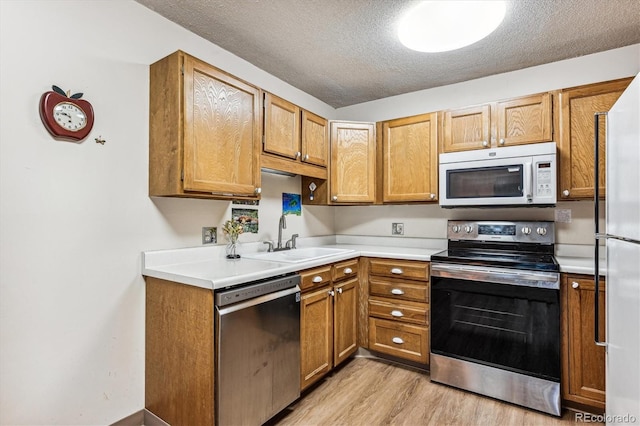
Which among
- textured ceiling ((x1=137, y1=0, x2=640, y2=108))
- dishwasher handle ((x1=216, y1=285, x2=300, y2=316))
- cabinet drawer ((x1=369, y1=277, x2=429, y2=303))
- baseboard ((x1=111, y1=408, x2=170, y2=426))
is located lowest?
baseboard ((x1=111, y1=408, x2=170, y2=426))

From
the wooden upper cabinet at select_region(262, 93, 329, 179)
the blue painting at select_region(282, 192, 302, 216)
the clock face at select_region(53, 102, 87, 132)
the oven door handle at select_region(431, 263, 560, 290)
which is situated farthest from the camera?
the blue painting at select_region(282, 192, 302, 216)

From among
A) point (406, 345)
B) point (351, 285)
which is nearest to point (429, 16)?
point (351, 285)

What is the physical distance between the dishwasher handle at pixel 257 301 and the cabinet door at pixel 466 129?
1.74 metres

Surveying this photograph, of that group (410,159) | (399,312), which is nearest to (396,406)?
(399,312)

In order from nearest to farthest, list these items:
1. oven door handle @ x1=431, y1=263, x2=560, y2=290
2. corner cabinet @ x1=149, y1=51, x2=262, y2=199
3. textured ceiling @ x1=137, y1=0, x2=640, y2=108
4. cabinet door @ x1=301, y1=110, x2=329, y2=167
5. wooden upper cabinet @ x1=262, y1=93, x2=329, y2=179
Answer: corner cabinet @ x1=149, y1=51, x2=262, y2=199 → textured ceiling @ x1=137, y1=0, x2=640, y2=108 → oven door handle @ x1=431, y1=263, x2=560, y2=290 → wooden upper cabinet @ x1=262, y1=93, x2=329, y2=179 → cabinet door @ x1=301, y1=110, x2=329, y2=167

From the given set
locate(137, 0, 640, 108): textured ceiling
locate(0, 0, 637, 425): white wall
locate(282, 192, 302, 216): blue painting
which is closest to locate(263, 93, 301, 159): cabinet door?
locate(137, 0, 640, 108): textured ceiling

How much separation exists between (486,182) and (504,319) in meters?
0.99

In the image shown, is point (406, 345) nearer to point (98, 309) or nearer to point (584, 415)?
point (584, 415)

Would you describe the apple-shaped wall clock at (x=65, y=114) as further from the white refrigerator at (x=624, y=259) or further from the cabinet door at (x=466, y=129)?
the cabinet door at (x=466, y=129)

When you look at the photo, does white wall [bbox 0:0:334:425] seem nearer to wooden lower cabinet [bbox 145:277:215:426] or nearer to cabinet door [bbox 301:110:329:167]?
wooden lower cabinet [bbox 145:277:215:426]

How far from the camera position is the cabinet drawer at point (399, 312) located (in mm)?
2500

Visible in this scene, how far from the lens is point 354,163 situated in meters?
3.05

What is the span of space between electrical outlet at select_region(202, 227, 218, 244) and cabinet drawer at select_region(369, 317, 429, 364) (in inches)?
57.0

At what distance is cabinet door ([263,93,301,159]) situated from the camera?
91.9 inches
